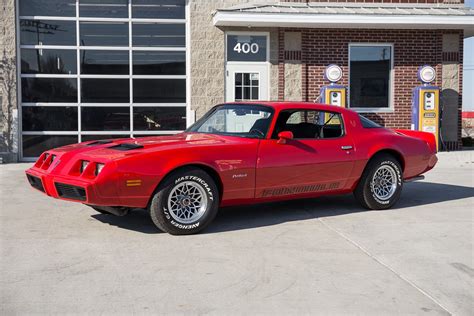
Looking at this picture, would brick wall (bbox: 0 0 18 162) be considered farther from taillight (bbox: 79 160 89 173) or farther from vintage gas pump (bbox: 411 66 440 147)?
vintage gas pump (bbox: 411 66 440 147)

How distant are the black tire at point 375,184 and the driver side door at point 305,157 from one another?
0.29 metres

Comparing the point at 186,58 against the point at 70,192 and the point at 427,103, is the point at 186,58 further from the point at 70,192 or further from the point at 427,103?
the point at 70,192

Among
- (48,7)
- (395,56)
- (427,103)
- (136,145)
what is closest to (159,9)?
(48,7)

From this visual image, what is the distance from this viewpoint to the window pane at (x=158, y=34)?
14250mm

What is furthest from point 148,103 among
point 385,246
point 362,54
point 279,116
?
point 385,246

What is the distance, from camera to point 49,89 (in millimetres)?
13898

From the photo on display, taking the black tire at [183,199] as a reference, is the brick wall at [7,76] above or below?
above

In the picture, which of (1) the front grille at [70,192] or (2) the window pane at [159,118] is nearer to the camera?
(1) the front grille at [70,192]

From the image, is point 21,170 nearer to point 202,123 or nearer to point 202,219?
point 202,123

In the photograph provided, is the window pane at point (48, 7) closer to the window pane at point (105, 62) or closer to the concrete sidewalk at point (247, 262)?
the window pane at point (105, 62)

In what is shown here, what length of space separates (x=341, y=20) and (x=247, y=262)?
400 inches

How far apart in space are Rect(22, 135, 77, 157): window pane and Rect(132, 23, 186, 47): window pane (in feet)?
9.60

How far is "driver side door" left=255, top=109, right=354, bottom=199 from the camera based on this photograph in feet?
21.2

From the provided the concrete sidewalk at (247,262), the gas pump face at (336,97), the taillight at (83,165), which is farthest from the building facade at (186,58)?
the taillight at (83,165)
